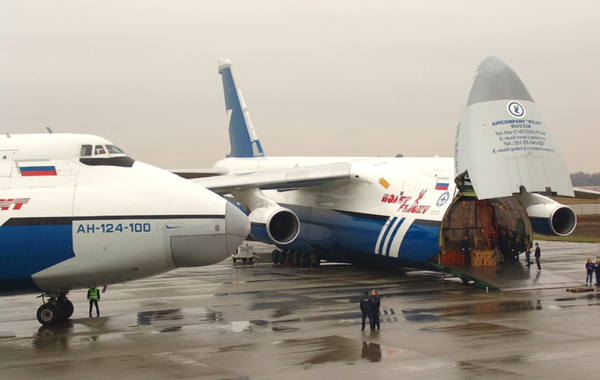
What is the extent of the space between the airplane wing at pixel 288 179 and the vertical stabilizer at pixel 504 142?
6534 mm

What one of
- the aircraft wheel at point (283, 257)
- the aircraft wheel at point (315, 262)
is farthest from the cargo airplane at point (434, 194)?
the aircraft wheel at point (315, 262)

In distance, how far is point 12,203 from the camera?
1396 cm

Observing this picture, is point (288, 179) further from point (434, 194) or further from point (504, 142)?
point (504, 142)

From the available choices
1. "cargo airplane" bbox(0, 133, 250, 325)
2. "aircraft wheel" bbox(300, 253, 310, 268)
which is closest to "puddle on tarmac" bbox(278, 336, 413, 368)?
"cargo airplane" bbox(0, 133, 250, 325)

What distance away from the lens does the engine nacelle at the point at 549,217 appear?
2253 cm

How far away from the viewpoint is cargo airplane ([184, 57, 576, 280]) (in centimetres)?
1888

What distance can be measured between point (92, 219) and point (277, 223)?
1197 centimetres

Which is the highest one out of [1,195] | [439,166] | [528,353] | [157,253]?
[439,166]

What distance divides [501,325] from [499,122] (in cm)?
656

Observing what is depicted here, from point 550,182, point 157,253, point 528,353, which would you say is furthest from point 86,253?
point 550,182

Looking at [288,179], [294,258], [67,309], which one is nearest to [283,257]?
[294,258]

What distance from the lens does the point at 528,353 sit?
476 inches

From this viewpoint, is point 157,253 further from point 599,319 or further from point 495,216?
point 495,216

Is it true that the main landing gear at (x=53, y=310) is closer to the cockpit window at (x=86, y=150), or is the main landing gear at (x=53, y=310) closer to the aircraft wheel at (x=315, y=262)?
the cockpit window at (x=86, y=150)
